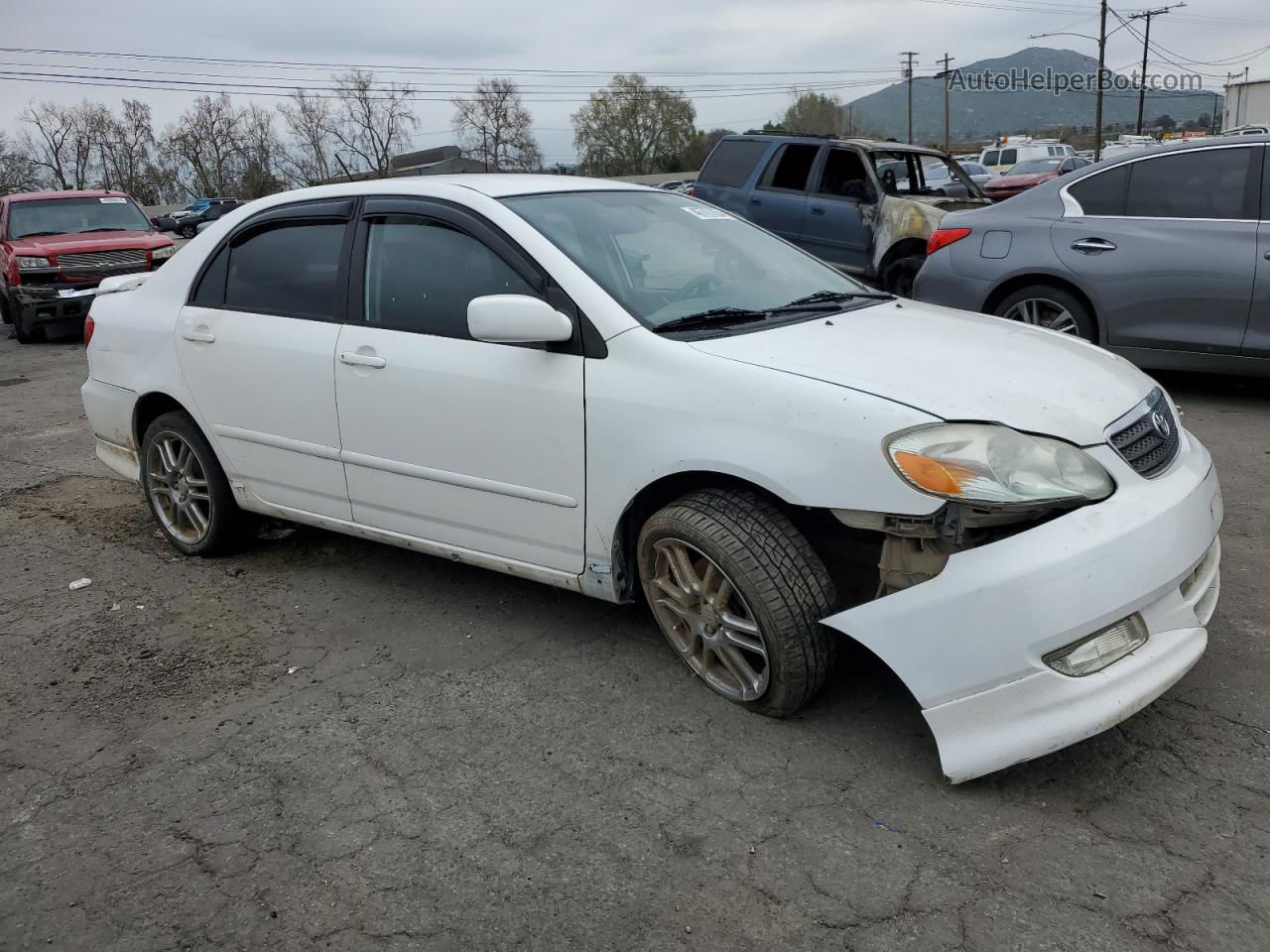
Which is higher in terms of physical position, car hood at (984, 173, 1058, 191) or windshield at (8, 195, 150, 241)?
car hood at (984, 173, 1058, 191)

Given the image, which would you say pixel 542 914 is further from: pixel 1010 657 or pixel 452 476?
pixel 452 476

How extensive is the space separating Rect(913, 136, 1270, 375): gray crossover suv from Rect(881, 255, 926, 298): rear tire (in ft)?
9.60

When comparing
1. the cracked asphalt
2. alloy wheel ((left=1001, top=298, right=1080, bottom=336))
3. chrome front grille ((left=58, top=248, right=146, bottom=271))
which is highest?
chrome front grille ((left=58, top=248, right=146, bottom=271))

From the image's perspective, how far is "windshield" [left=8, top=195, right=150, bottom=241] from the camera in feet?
45.2

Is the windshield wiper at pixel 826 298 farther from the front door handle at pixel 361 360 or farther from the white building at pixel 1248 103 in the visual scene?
the white building at pixel 1248 103

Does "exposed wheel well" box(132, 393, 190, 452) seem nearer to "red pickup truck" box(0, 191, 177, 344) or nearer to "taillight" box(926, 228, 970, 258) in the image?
"taillight" box(926, 228, 970, 258)

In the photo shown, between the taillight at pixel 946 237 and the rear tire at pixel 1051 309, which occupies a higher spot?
the taillight at pixel 946 237

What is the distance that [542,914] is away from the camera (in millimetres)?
2377

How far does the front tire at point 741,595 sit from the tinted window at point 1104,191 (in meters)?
4.63

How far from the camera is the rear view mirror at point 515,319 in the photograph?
10.3 ft

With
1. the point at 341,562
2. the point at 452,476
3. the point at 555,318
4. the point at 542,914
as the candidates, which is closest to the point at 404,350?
the point at 452,476

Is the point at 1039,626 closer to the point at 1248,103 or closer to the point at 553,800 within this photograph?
the point at 553,800

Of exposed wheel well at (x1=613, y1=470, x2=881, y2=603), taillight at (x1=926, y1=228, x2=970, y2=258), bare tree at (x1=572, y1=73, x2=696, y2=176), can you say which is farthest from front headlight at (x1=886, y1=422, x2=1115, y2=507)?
bare tree at (x1=572, y1=73, x2=696, y2=176)

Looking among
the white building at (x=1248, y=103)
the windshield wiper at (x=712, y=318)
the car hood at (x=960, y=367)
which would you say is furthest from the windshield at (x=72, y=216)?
the white building at (x=1248, y=103)
